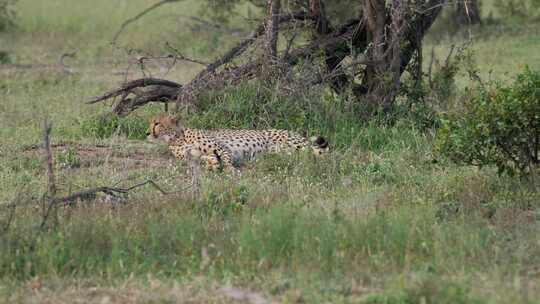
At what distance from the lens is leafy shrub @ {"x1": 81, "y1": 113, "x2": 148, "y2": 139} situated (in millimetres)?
10242

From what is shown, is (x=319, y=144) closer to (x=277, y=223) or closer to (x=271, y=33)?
(x=271, y=33)

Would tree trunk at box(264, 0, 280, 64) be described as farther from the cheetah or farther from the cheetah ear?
the cheetah ear

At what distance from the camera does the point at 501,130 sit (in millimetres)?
6930

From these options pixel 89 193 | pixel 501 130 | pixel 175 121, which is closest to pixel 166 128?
pixel 175 121

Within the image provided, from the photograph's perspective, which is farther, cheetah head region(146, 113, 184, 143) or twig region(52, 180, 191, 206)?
cheetah head region(146, 113, 184, 143)

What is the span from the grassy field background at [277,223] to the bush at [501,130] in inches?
10.4

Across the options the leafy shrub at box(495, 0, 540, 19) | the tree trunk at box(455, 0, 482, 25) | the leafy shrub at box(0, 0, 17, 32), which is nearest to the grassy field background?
the tree trunk at box(455, 0, 482, 25)

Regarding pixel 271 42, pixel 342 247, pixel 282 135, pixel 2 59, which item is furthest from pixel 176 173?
pixel 2 59

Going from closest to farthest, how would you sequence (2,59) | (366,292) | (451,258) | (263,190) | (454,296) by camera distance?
(454,296) < (366,292) < (451,258) < (263,190) < (2,59)

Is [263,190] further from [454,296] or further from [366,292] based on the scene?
A: [454,296]

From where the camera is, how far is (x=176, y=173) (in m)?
8.47

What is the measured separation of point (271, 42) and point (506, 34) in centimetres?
981

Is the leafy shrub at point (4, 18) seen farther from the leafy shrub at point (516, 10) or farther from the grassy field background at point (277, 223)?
the grassy field background at point (277, 223)

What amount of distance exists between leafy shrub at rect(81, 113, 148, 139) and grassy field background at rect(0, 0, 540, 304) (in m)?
0.02
